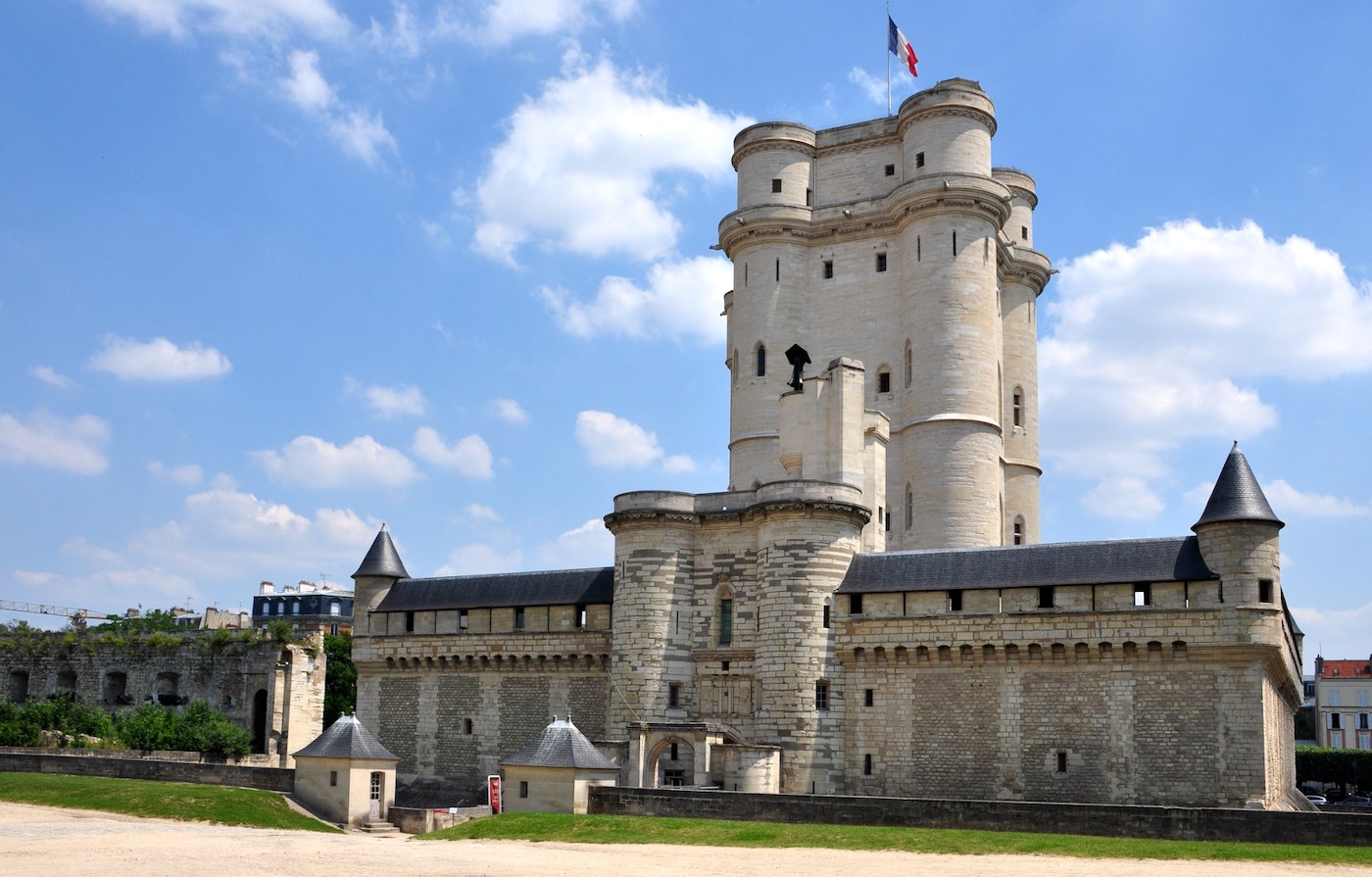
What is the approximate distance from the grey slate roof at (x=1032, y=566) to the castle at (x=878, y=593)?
8cm

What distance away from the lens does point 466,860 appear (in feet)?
85.2

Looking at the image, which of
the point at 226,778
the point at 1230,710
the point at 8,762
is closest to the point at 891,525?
the point at 1230,710

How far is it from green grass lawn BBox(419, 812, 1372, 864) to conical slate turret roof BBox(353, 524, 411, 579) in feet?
48.8

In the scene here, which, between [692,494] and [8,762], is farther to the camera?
[8,762]

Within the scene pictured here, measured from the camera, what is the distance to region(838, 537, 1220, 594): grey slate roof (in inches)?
1313

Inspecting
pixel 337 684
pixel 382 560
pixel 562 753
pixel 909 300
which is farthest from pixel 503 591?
pixel 337 684

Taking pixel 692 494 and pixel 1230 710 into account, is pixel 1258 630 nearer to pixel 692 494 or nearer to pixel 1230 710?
pixel 1230 710

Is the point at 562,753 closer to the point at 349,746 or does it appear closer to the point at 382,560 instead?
the point at 349,746

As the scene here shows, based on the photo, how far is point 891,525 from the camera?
4466 centimetres

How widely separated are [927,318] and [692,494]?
10692 millimetres

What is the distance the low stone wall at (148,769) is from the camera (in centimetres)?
3784

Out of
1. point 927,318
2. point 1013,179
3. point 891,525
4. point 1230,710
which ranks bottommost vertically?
point 1230,710

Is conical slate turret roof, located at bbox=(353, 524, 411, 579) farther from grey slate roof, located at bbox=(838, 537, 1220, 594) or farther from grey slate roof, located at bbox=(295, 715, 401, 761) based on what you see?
grey slate roof, located at bbox=(838, 537, 1220, 594)

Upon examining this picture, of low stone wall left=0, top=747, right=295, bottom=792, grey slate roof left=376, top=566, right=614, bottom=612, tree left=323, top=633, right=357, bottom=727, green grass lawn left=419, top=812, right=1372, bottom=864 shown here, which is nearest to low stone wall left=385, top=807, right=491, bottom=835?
green grass lawn left=419, top=812, right=1372, bottom=864
